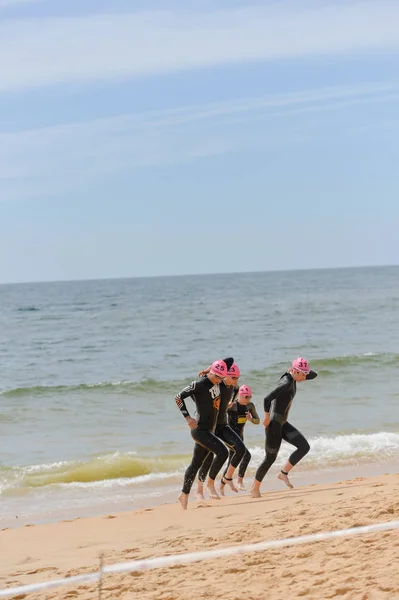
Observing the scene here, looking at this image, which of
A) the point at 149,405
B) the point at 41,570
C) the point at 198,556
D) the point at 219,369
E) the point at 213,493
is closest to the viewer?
the point at 198,556

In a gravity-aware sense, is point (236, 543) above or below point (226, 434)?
below

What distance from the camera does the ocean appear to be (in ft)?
42.6

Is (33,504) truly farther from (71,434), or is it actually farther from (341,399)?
(341,399)

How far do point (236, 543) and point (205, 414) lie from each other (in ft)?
9.13

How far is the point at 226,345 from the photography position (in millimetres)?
35688

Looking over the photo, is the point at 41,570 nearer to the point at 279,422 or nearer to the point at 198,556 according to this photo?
the point at 198,556

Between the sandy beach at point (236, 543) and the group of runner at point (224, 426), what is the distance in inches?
18.2

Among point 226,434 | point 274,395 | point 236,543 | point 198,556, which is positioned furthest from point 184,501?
point 198,556

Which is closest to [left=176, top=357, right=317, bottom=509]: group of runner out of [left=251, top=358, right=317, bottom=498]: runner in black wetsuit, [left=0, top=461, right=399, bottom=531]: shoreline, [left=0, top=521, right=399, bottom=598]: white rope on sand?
[left=251, top=358, right=317, bottom=498]: runner in black wetsuit

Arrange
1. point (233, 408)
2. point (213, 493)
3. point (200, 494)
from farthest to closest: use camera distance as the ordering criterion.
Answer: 1. point (233, 408)
2. point (213, 493)
3. point (200, 494)

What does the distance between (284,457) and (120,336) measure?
95.3 feet

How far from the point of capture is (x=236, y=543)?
7.53 metres

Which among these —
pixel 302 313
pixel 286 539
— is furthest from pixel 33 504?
pixel 302 313

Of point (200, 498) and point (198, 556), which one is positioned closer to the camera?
point (198, 556)
